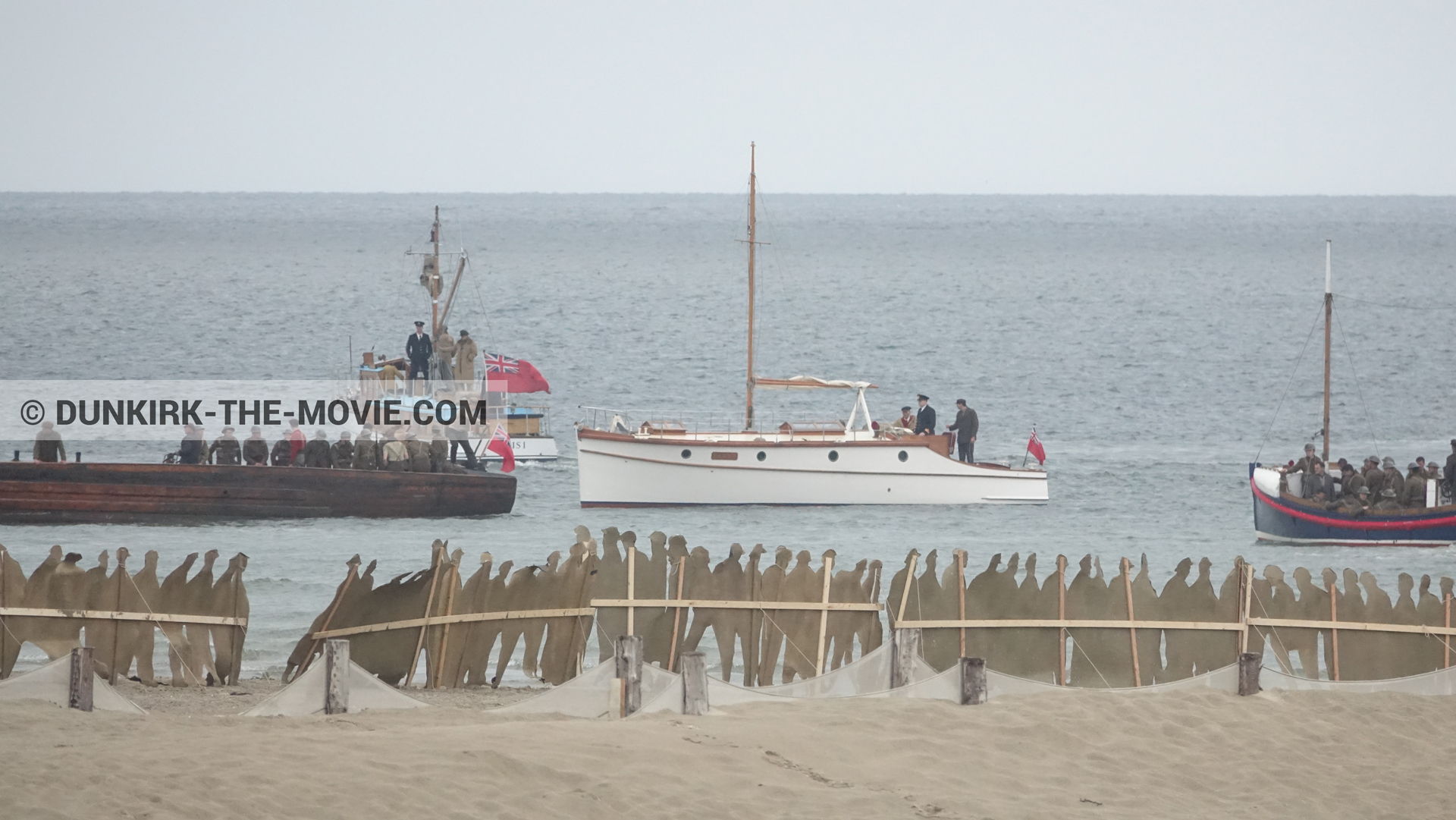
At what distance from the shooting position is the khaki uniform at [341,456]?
33.6 m

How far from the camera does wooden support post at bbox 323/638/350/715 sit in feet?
46.9

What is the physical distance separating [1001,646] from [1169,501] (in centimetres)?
2363

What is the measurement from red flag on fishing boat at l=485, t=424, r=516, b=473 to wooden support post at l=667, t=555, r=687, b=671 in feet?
78.4

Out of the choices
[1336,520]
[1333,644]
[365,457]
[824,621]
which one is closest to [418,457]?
[365,457]

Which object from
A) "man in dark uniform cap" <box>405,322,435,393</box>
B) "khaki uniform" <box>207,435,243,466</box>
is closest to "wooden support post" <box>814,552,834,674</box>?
"khaki uniform" <box>207,435,243,466</box>

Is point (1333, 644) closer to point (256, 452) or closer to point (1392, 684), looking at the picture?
point (1392, 684)

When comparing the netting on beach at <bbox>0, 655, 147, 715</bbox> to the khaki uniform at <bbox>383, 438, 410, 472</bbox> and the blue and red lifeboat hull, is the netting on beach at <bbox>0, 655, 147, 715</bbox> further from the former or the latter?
the blue and red lifeboat hull

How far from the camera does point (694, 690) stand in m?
14.4

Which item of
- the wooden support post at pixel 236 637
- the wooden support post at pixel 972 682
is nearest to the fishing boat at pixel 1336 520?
the wooden support post at pixel 972 682

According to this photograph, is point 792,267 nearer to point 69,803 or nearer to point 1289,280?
point 1289,280

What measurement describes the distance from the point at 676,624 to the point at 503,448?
2448 centimetres

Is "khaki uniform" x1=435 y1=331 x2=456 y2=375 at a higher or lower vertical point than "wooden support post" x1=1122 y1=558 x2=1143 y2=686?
higher

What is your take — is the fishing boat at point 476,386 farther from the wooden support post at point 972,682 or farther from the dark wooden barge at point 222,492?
the wooden support post at point 972,682

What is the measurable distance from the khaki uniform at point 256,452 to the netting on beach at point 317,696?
19.5 m
